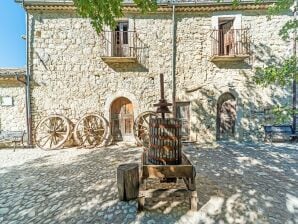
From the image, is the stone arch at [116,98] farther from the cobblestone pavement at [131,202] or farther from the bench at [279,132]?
the bench at [279,132]

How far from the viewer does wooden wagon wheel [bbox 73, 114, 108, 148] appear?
7.36 metres

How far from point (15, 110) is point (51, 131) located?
67.9 inches

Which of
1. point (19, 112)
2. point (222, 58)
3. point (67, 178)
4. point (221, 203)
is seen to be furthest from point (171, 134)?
point (19, 112)

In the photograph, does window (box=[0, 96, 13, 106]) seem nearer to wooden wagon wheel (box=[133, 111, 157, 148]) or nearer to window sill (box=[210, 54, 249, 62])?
wooden wagon wheel (box=[133, 111, 157, 148])

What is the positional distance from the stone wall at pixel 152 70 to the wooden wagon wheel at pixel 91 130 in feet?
1.00

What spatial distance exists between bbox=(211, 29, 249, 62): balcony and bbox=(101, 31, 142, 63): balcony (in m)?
3.01

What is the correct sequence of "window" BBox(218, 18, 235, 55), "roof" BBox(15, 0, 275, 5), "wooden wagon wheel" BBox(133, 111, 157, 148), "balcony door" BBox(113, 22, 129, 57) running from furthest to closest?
"window" BBox(218, 18, 235, 55) < "balcony door" BBox(113, 22, 129, 57) < "wooden wagon wheel" BBox(133, 111, 157, 148) < "roof" BBox(15, 0, 275, 5)

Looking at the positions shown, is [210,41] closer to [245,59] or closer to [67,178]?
[245,59]

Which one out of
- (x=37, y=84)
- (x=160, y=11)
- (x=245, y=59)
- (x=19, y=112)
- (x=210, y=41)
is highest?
(x=160, y=11)

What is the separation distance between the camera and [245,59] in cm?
766

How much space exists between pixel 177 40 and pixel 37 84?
5809 mm

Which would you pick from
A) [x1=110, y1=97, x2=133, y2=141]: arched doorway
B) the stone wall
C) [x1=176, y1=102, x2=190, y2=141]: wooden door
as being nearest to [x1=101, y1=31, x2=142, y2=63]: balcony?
the stone wall

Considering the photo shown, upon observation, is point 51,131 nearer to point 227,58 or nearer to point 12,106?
point 12,106

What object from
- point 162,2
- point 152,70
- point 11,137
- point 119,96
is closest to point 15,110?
point 11,137
